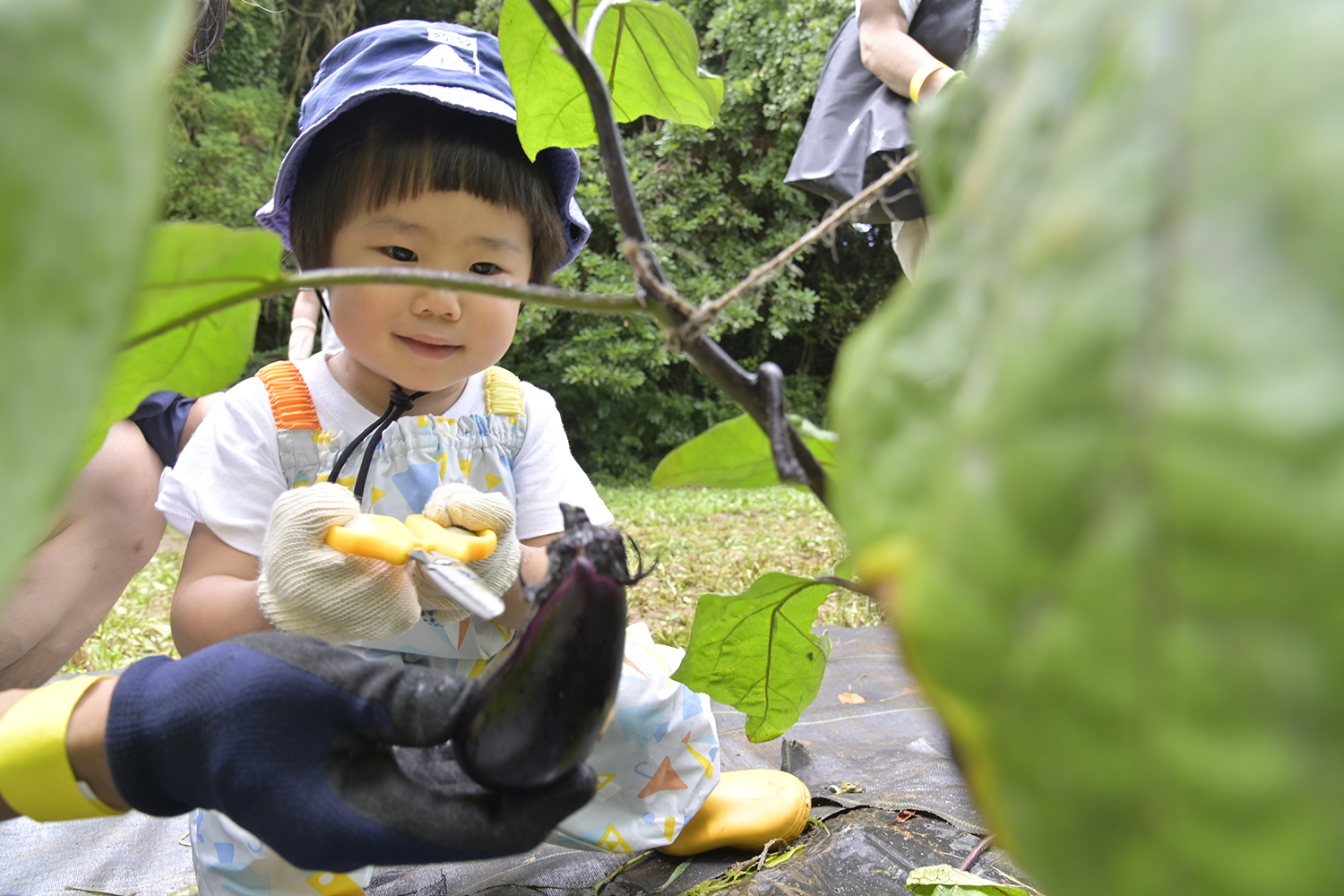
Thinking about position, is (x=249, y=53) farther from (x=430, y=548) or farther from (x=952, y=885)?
(x=952, y=885)

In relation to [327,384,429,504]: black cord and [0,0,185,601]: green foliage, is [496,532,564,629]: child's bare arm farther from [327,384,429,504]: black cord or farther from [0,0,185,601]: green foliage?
[0,0,185,601]: green foliage

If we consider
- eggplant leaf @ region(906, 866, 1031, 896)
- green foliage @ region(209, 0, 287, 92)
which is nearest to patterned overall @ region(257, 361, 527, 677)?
eggplant leaf @ region(906, 866, 1031, 896)

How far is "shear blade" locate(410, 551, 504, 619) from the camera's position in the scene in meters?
0.63

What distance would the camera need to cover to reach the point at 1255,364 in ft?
0.37

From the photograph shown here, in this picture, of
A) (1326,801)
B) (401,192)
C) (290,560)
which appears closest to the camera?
(1326,801)

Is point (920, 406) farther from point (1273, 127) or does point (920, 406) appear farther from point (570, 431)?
point (570, 431)

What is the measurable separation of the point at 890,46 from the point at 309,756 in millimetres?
1337

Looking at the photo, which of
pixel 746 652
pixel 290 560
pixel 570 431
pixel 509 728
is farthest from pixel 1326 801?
pixel 570 431

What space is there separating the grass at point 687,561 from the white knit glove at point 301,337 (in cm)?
79

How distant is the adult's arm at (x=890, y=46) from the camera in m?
1.35

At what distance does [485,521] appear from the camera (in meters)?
0.84

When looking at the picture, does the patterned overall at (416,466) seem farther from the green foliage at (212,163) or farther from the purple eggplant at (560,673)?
the green foliage at (212,163)

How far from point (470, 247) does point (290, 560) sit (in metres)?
0.44

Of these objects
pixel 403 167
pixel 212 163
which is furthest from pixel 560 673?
pixel 212 163
